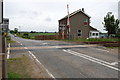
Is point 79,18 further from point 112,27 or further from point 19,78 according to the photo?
point 19,78

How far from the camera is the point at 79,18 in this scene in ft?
130

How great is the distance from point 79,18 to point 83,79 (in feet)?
112

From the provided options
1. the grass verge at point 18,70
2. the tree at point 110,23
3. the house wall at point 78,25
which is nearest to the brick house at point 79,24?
the house wall at point 78,25

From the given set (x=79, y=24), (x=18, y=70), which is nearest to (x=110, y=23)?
(x=79, y=24)

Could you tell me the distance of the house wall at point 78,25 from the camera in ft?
127

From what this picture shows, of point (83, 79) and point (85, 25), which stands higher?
point (85, 25)

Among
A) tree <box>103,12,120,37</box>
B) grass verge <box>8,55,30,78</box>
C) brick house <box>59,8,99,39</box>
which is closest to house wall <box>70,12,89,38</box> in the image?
brick house <box>59,8,99,39</box>

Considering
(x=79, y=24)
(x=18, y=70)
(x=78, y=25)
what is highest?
(x=79, y=24)

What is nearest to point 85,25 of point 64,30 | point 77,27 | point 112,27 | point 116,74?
point 77,27

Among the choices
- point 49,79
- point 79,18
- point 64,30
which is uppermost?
point 79,18

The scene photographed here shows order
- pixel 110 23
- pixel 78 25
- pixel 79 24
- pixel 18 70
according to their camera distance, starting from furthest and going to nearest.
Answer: pixel 110 23 → pixel 79 24 → pixel 78 25 → pixel 18 70

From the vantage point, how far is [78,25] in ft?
129

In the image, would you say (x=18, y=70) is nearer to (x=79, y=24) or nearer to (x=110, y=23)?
(x=79, y=24)

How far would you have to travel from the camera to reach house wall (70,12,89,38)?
38.8 m
